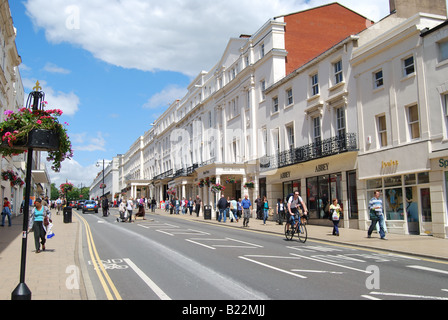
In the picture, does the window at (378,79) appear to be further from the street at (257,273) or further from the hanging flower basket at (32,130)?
the hanging flower basket at (32,130)

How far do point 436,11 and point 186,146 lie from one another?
124 ft

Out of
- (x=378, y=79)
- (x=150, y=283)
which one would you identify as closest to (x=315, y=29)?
(x=378, y=79)

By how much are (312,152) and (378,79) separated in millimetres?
6518

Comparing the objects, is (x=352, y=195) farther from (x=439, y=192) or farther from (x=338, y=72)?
(x=338, y=72)

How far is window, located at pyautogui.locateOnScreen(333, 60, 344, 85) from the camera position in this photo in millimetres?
23609

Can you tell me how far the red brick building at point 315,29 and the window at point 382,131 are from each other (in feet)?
41.5

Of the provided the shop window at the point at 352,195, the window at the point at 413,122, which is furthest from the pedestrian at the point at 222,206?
the window at the point at 413,122

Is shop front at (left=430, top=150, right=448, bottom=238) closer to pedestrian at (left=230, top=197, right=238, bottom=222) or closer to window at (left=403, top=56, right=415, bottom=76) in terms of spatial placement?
window at (left=403, top=56, right=415, bottom=76)

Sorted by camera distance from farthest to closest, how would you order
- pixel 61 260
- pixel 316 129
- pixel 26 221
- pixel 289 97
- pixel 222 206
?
1. pixel 289 97
2. pixel 222 206
3. pixel 316 129
4. pixel 61 260
5. pixel 26 221

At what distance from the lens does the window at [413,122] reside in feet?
59.1

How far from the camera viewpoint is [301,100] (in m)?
27.2

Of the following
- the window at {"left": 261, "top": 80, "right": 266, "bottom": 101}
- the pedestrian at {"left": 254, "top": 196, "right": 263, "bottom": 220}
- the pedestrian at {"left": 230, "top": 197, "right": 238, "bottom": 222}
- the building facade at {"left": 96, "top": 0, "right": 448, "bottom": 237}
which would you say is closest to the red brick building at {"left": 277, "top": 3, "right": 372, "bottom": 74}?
the building facade at {"left": 96, "top": 0, "right": 448, "bottom": 237}

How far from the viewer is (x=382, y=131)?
65.9ft

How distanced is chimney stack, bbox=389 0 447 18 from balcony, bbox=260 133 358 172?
7764mm
